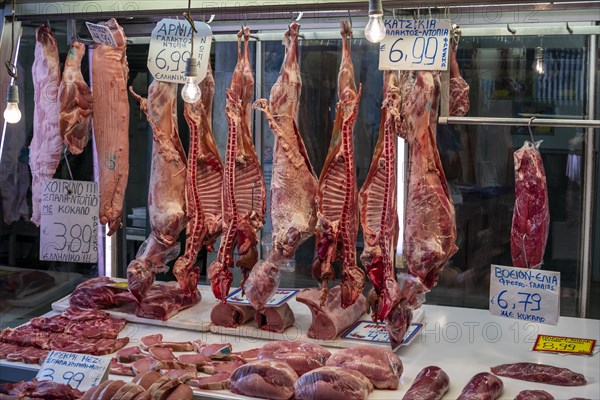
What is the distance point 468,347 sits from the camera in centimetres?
460

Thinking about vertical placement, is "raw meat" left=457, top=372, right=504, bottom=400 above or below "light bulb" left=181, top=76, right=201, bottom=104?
below

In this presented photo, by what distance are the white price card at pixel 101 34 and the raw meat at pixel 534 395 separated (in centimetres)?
281

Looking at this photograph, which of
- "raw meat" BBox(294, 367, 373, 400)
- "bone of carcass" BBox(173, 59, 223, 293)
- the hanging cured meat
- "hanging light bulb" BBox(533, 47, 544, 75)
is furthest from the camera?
"hanging light bulb" BBox(533, 47, 544, 75)

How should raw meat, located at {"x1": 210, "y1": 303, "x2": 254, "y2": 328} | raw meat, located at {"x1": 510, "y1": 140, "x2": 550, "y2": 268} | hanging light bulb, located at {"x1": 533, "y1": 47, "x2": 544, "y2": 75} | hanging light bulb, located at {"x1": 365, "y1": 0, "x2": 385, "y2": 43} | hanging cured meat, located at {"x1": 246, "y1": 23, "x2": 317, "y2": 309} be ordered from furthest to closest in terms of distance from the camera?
hanging light bulb, located at {"x1": 533, "y1": 47, "x2": 544, "y2": 75} → raw meat, located at {"x1": 210, "y1": 303, "x2": 254, "y2": 328} → hanging cured meat, located at {"x1": 246, "y1": 23, "x2": 317, "y2": 309} → raw meat, located at {"x1": 510, "y1": 140, "x2": 550, "y2": 268} → hanging light bulb, located at {"x1": 365, "y1": 0, "x2": 385, "y2": 43}

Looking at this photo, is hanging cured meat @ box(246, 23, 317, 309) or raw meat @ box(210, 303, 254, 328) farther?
raw meat @ box(210, 303, 254, 328)

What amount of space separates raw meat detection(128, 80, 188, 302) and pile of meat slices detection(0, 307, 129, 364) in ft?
1.10

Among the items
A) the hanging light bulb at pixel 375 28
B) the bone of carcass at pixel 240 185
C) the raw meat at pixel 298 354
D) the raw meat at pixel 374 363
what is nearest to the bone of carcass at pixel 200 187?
the bone of carcass at pixel 240 185

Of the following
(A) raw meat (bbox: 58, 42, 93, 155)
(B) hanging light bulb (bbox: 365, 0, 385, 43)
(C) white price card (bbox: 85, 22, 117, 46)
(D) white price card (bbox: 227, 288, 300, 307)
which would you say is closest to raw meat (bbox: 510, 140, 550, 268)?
(B) hanging light bulb (bbox: 365, 0, 385, 43)

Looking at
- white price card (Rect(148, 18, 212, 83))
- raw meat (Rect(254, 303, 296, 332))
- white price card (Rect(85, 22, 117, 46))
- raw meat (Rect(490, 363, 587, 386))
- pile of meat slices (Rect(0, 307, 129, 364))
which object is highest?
white price card (Rect(85, 22, 117, 46))

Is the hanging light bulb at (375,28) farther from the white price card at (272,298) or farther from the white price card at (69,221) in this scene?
the white price card at (69,221)

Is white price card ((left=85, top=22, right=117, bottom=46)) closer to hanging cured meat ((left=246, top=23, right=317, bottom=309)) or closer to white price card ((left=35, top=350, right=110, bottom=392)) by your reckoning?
hanging cured meat ((left=246, top=23, right=317, bottom=309))

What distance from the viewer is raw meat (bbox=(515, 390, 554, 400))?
3.77 metres

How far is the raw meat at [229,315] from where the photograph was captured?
15.8 ft

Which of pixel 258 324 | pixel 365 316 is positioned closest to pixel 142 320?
pixel 258 324
